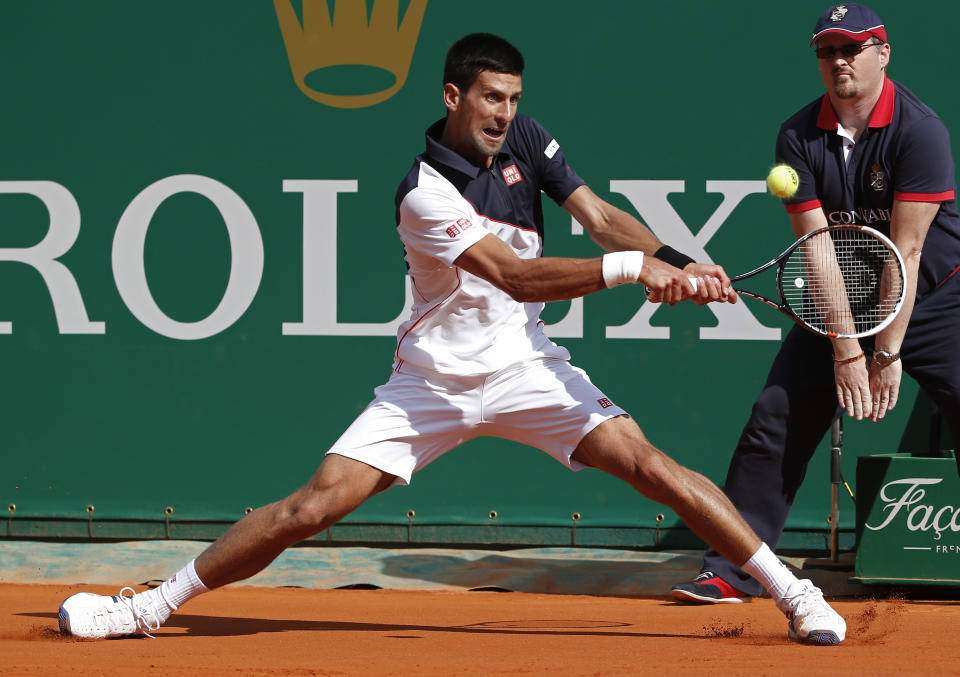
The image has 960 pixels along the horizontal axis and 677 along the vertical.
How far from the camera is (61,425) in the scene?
5645 mm

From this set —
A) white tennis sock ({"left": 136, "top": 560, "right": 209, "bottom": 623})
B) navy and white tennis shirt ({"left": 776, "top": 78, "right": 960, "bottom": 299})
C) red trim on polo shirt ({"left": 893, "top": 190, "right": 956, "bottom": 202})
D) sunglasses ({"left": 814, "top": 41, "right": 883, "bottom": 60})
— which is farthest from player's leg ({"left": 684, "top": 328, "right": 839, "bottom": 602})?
white tennis sock ({"left": 136, "top": 560, "right": 209, "bottom": 623})

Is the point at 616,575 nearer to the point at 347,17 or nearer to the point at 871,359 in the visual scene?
the point at 871,359

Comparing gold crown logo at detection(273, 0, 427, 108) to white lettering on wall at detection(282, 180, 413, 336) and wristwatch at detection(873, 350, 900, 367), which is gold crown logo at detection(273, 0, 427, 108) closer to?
white lettering on wall at detection(282, 180, 413, 336)

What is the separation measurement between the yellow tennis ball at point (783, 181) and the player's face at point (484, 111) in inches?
40.4

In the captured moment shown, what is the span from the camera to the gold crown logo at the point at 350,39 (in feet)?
18.0

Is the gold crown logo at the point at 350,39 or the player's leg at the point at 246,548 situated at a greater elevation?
the gold crown logo at the point at 350,39

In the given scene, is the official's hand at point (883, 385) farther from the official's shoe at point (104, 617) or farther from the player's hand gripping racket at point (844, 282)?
the official's shoe at point (104, 617)

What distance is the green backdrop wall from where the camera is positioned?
5.31 meters

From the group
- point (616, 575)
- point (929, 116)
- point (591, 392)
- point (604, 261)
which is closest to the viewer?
point (604, 261)

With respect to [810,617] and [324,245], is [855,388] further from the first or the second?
[324,245]

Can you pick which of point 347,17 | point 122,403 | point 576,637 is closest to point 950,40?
point 347,17

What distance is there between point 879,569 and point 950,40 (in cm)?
212

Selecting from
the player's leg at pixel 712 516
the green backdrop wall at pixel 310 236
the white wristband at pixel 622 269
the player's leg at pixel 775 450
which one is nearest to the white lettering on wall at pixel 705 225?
the green backdrop wall at pixel 310 236

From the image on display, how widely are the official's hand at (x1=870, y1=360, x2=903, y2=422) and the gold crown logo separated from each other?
2331 millimetres
